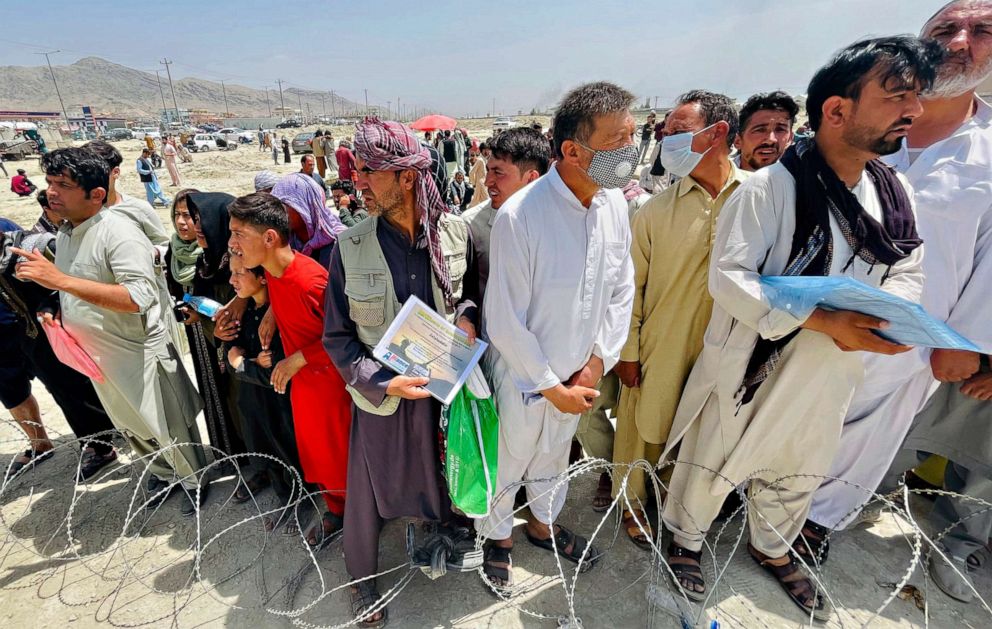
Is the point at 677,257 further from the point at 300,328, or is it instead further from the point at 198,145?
the point at 198,145

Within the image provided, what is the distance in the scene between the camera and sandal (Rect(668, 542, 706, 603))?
2.52 metres

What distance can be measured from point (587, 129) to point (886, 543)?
3.10 meters

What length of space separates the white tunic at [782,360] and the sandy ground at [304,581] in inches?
28.5

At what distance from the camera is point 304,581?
265 centimetres

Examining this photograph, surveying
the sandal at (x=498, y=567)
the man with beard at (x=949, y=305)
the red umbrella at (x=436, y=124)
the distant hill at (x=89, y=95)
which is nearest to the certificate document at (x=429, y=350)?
the sandal at (x=498, y=567)

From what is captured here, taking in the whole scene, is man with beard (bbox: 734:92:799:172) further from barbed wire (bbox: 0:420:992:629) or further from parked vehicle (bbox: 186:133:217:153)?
parked vehicle (bbox: 186:133:217:153)

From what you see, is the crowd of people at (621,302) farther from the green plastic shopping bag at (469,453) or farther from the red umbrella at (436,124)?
the red umbrella at (436,124)

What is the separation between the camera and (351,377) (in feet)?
6.92

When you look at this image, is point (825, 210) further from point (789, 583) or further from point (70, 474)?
point (70, 474)

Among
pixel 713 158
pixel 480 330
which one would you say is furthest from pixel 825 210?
pixel 480 330

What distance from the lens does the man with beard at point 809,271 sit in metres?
1.81

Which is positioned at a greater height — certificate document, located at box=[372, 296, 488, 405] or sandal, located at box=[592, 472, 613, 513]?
certificate document, located at box=[372, 296, 488, 405]

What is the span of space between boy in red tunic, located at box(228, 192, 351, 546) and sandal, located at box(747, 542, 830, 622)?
2.50 metres

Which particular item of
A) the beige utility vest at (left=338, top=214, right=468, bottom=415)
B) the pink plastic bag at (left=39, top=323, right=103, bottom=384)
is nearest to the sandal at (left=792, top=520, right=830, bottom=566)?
the beige utility vest at (left=338, top=214, right=468, bottom=415)
